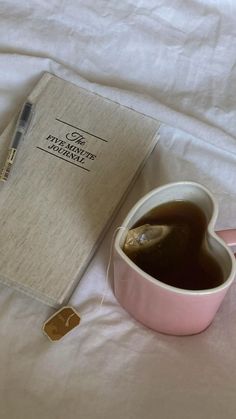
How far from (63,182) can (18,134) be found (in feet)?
0.23

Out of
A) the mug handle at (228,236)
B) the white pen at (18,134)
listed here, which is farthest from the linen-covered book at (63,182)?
the mug handle at (228,236)

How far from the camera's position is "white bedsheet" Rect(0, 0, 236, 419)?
0.42 metres

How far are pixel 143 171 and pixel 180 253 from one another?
0.44ft

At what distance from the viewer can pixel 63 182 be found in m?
0.51

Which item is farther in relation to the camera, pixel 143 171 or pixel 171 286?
pixel 143 171

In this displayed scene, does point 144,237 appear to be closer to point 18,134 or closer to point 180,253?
point 180,253

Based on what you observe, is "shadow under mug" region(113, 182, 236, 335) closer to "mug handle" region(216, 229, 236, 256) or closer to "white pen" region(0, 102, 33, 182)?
"mug handle" region(216, 229, 236, 256)

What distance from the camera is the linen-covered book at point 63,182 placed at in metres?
0.47

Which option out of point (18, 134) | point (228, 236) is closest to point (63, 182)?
point (18, 134)

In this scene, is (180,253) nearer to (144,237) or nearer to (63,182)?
(144,237)

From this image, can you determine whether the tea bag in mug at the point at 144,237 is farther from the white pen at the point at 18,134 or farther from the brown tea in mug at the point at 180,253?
the white pen at the point at 18,134

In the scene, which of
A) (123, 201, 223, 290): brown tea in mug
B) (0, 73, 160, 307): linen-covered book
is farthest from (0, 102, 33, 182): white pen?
(123, 201, 223, 290): brown tea in mug

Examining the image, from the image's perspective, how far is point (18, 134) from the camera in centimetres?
53

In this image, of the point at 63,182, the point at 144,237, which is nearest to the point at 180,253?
the point at 144,237
